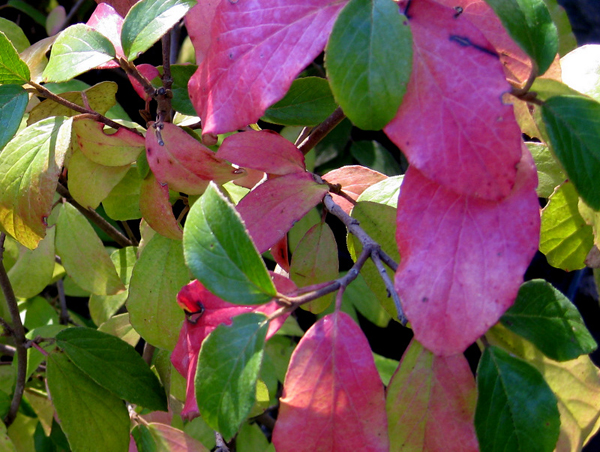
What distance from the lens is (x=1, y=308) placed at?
0.84 m

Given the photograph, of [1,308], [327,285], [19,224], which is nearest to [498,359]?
[327,285]

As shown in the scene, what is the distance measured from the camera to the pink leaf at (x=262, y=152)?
1.53 feet

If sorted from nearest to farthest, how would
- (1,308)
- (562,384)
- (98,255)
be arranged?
(562,384) → (98,255) → (1,308)

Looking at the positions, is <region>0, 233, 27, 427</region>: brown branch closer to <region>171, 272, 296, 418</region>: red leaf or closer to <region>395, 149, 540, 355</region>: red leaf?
<region>171, 272, 296, 418</region>: red leaf

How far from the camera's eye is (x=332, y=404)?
381 millimetres

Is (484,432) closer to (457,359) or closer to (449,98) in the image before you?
(457,359)

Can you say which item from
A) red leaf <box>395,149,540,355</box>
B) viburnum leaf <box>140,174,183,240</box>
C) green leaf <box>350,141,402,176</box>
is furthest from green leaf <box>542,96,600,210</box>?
green leaf <box>350,141,402,176</box>

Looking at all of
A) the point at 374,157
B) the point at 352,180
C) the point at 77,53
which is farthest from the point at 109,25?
the point at 374,157

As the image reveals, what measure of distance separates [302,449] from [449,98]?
0.26m

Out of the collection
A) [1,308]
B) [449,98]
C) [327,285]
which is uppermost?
[449,98]

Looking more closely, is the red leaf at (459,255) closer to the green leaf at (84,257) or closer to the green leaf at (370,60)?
the green leaf at (370,60)

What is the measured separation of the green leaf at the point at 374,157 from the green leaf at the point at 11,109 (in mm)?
774

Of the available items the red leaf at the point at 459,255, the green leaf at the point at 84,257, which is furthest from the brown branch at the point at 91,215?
the red leaf at the point at 459,255

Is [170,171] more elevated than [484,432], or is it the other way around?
[170,171]
